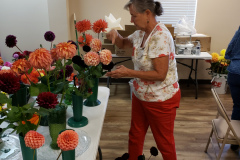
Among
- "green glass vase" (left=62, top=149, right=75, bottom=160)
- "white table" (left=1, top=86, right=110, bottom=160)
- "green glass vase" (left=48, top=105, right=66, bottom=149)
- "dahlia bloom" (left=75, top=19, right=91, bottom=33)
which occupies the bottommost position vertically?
"white table" (left=1, top=86, right=110, bottom=160)

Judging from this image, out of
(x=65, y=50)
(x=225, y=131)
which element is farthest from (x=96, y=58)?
(x=225, y=131)

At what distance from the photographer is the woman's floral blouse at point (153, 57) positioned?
1.37 meters

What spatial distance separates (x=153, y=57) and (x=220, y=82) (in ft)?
8.73

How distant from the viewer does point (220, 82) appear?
143 inches

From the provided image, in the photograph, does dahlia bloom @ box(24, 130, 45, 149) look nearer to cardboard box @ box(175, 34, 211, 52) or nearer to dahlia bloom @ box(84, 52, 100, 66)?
dahlia bloom @ box(84, 52, 100, 66)

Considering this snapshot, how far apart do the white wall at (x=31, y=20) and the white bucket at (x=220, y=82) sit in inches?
94.6

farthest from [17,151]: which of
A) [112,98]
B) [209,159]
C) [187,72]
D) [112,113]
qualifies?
[187,72]

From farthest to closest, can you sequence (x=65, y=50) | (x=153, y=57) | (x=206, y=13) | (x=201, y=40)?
(x=206, y=13)
(x=201, y=40)
(x=153, y=57)
(x=65, y=50)

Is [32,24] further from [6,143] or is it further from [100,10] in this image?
[6,143]

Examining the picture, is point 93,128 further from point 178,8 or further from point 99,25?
point 178,8

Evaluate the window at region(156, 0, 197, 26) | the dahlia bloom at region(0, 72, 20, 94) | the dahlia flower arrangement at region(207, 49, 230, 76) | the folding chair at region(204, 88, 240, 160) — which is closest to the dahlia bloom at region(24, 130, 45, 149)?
the dahlia bloom at region(0, 72, 20, 94)

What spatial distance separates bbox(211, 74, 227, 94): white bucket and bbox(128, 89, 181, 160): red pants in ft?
7.59

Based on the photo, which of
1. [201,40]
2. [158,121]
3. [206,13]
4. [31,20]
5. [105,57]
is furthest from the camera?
[206,13]

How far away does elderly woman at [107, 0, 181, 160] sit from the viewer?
136 cm
